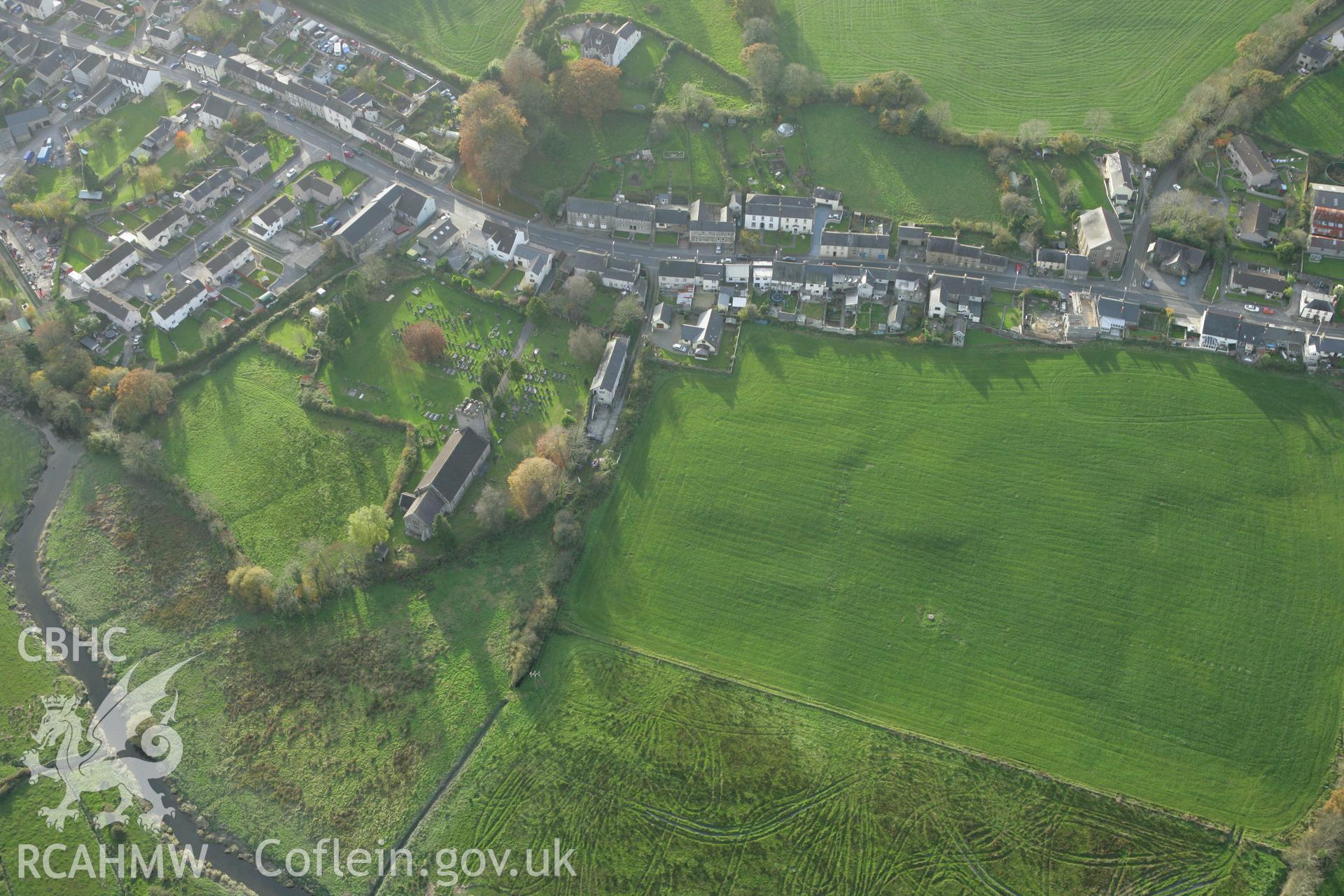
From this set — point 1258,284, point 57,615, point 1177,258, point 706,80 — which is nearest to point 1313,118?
point 1258,284

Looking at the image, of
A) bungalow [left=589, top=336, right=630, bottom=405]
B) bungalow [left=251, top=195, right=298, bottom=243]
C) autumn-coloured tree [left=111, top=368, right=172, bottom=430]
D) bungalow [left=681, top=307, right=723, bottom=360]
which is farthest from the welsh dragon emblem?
bungalow [left=681, top=307, right=723, bottom=360]

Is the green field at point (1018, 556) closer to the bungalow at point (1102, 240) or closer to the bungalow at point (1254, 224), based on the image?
the bungalow at point (1102, 240)

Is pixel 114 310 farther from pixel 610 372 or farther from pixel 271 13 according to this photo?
pixel 271 13

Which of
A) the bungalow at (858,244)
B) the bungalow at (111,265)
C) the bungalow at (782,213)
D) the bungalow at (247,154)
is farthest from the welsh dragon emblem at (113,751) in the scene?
the bungalow at (858,244)

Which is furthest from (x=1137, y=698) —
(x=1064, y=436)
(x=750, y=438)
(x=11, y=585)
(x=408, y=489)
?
(x=11, y=585)

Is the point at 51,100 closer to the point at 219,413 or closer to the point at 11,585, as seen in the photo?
the point at 219,413

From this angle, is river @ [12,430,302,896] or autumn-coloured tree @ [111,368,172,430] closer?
river @ [12,430,302,896]

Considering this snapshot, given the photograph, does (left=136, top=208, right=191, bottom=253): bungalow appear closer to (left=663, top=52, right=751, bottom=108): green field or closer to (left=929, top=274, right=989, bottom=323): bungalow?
(left=663, top=52, right=751, bottom=108): green field
